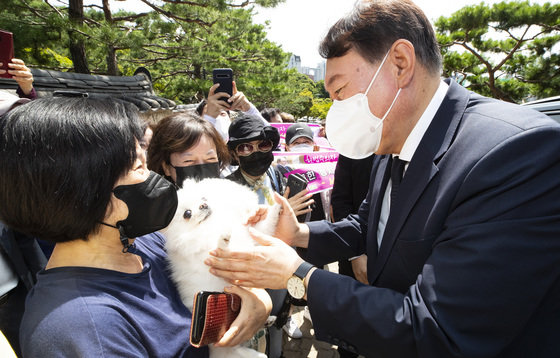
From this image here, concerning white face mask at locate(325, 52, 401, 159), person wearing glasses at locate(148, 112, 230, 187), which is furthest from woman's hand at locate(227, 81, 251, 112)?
white face mask at locate(325, 52, 401, 159)

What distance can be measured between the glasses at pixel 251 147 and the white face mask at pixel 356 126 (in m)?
1.06

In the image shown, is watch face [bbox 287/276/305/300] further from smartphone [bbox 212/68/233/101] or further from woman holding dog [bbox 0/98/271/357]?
smartphone [bbox 212/68/233/101]

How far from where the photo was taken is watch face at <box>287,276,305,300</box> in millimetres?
1437

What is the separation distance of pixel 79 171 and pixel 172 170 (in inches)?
53.1

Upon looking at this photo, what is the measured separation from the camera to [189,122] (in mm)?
2586

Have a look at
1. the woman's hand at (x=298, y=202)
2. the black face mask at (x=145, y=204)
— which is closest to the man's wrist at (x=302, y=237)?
the woman's hand at (x=298, y=202)

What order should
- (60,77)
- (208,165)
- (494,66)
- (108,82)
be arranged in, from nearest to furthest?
(208,165), (60,77), (108,82), (494,66)

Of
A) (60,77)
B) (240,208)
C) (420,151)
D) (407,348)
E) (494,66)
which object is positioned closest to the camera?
(407,348)

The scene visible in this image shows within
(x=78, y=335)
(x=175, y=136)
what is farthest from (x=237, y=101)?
(x=78, y=335)

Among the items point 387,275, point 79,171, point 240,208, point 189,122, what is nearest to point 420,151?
point 387,275

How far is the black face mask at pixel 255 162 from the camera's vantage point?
2.94 m

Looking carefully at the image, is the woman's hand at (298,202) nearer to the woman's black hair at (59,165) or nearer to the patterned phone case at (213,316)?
the patterned phone case at (213,316)

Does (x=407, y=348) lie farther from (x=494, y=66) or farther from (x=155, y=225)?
(x=494, y=66)

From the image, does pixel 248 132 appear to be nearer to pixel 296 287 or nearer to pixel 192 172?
pixel 192 172
